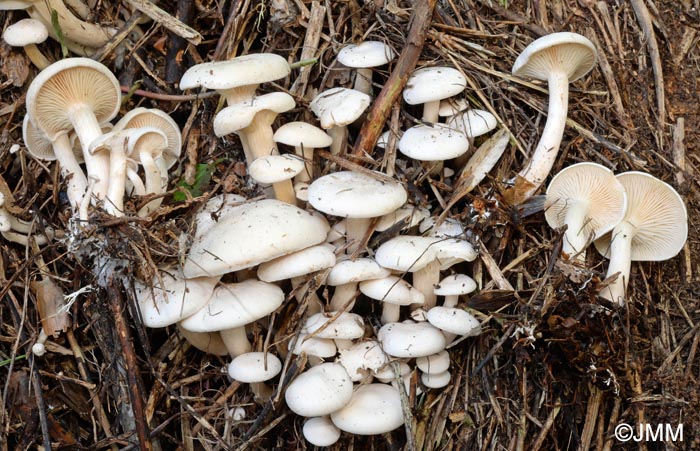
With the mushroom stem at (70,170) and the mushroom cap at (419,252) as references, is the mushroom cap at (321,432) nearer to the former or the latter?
the mushroom cap at (419,252)

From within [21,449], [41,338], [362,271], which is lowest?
[21,449]

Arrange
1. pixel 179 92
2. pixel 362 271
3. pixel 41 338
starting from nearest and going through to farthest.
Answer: pixel 362 271 → pixel 41 338 → pixel 179 92

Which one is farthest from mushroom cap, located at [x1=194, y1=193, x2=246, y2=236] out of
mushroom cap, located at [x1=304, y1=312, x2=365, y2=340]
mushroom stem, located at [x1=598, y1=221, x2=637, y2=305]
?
mushroom stem, located at [x1=598, y1=221, x2=637, y2=305]

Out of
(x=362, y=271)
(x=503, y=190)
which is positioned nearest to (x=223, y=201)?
(x=362, y=271)

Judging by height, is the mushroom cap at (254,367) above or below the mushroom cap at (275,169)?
below

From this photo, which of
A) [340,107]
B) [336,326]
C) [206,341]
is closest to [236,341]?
[206,341]

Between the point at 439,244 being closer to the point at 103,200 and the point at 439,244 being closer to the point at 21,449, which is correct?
the point at 103,200

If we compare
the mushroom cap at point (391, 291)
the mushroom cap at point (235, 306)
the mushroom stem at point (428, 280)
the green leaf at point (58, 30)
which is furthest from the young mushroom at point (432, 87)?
the green leaf at point (58, 30)
